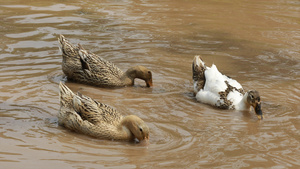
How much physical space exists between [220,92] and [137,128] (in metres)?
2.58

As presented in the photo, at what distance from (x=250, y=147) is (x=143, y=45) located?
5.89 meters

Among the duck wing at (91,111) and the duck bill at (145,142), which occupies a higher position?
the duck wing at (91,111)

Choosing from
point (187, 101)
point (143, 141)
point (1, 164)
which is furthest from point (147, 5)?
point (1, 164)

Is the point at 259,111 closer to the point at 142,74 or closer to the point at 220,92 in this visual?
the point at 220,92

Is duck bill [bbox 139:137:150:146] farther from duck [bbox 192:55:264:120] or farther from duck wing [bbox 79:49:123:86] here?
duck wing [bbox 79:49:123:86]

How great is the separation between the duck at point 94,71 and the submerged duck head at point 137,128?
2752 mm

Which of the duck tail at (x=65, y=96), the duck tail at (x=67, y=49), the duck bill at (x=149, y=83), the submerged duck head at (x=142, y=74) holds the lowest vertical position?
the duck bill at (x=149, y=83)

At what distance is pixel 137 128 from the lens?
710 centimetres

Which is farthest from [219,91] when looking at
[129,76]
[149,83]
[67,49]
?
[67,49]

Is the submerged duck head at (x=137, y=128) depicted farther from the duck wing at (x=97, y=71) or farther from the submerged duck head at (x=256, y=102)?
the duck wing at (x=97, y=71)

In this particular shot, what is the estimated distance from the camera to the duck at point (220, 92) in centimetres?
869

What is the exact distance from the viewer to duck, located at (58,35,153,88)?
32.7 feet

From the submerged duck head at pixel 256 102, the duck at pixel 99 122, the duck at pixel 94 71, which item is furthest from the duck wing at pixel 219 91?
the duck at pixel 99 122

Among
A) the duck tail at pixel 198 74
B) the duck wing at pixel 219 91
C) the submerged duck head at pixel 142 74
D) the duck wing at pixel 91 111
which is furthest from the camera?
the submerged duck head at pixel 142 74
